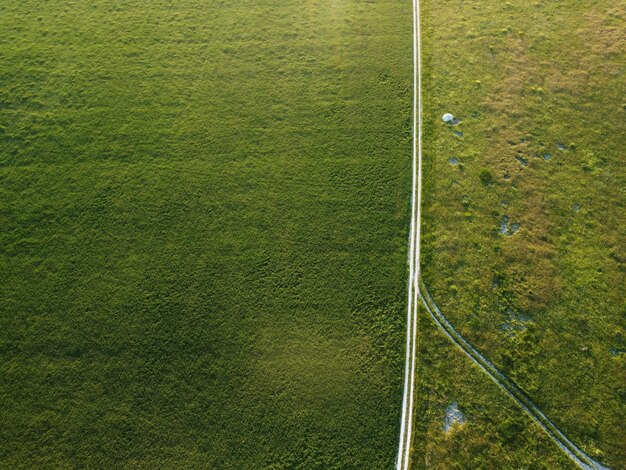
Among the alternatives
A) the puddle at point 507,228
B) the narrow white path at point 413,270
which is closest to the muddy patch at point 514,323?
the narrow white path at point 413,270

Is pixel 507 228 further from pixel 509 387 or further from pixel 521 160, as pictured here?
pixel 509 387

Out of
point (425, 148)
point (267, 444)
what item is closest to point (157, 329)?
point (267, 444)

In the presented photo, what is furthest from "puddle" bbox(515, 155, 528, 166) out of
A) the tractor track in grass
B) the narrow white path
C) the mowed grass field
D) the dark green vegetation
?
the tractor track in grass

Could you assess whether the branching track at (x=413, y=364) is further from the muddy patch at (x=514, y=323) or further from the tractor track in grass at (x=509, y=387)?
the muddy patch at (x=514, y=323)

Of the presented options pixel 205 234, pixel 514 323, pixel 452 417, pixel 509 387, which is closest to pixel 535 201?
pixel 514 323

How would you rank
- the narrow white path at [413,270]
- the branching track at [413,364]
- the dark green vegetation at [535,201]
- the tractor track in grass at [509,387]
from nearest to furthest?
1. the tractor track in grass at [509,387]
2. the branching track at [413,364]
3. the narrow white path at [413,270]
4. the dark green vegetation at [535,201]
